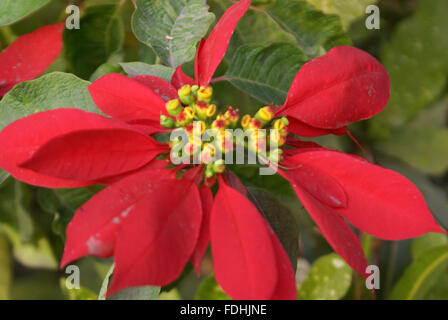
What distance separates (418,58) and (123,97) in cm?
72

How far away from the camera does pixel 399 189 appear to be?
1.27ft

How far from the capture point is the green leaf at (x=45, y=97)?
0.46 m

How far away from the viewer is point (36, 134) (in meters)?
0.38

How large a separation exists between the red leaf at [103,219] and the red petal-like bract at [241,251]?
62 millimetres

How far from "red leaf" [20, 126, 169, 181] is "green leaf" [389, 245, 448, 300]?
47cm

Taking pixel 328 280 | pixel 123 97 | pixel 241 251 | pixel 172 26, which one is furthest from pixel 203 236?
pixel 328 280

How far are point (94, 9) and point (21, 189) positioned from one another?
0.97ft

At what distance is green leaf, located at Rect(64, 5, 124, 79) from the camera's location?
1.97 feet

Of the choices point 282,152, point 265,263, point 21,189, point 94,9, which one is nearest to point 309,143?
point 282,152

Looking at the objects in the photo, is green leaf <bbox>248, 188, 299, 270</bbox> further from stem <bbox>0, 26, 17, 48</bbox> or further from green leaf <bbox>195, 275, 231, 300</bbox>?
stem <bbox>0, 26, 17, 48</bbox>

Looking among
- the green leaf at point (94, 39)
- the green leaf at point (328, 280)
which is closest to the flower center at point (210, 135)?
the green leaf at point (94, 39)

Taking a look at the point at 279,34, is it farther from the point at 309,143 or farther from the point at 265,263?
the point at 265,263

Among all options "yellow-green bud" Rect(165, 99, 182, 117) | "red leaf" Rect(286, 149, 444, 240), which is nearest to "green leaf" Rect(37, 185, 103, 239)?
"yellow-green bud" Rect(165, 99, 182, 117)

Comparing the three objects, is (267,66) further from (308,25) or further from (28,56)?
(28,56)
